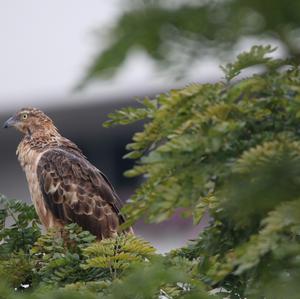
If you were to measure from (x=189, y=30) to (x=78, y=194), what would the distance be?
5819 millimetres

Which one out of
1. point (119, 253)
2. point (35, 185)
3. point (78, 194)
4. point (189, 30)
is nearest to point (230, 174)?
point (189, 30)

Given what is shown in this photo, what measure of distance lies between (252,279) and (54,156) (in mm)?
5030

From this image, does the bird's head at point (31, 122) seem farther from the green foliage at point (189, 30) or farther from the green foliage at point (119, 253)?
the green foliage at point (189, 30)

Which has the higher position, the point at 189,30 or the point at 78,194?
the point at 78,194

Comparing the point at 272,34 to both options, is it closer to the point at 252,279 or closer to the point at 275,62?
the point at 275,62

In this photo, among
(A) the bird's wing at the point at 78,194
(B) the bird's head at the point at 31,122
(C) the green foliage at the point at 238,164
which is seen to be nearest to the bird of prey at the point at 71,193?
(A) the bird's wing at the point at 78,194

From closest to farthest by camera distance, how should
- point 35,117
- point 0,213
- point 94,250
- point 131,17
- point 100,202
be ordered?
1. point 131,17
2. point 94,250
3. point 0,213
4. point 100,202
5. point 35,117

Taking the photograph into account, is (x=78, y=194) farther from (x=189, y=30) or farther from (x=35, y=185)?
(x=189, y=30)

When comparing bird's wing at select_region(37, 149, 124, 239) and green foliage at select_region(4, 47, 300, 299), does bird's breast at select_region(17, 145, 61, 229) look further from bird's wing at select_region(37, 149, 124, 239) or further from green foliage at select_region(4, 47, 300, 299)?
green foliage at select_region(4, 47, 300, 299)

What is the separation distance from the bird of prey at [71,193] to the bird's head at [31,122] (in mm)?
544

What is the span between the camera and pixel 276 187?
255 cm

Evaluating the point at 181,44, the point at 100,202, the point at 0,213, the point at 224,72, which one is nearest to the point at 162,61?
the point at 181,44

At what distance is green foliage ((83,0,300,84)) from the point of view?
227 cm

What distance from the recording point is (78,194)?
26.6ft
